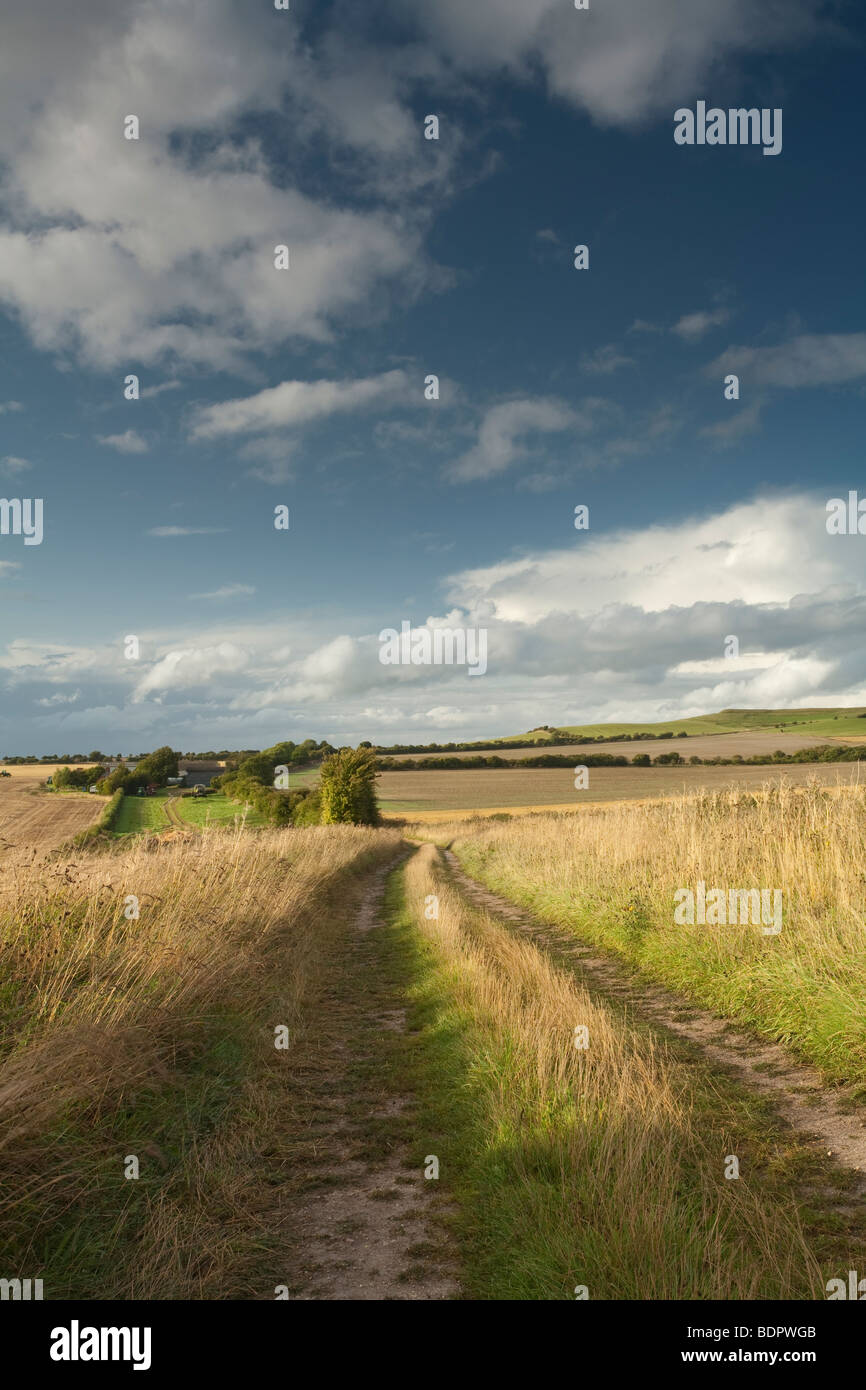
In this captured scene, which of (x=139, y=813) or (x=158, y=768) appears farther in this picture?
(x=158, y=768)

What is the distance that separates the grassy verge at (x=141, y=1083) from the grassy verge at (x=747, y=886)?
493cm

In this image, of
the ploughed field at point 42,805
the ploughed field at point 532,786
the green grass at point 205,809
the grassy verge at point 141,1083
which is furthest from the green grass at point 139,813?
the grassy verge at point 141,1083

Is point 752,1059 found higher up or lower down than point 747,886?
lower down

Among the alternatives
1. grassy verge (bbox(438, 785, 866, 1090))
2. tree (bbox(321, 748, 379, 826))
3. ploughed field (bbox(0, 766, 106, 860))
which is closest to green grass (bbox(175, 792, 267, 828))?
A: tree (bbox(321, 748, 379, 826))

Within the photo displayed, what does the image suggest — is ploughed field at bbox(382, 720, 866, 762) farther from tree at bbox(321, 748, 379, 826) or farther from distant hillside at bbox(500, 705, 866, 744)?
tree at bbox(321, 748, 379, 826)

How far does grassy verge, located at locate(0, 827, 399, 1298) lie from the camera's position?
369 centimetres

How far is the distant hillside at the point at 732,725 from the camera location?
96750 mm

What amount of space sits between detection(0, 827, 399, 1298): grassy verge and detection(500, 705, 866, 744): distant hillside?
94305 mm

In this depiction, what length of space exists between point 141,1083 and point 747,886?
870cm

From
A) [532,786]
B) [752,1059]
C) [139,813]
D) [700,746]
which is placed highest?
[700,746]

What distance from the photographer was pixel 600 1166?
3.96 meters

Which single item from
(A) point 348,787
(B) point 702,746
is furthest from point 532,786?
(A) point 348,787

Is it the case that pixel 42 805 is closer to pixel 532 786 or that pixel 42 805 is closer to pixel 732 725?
pixel 532 786
